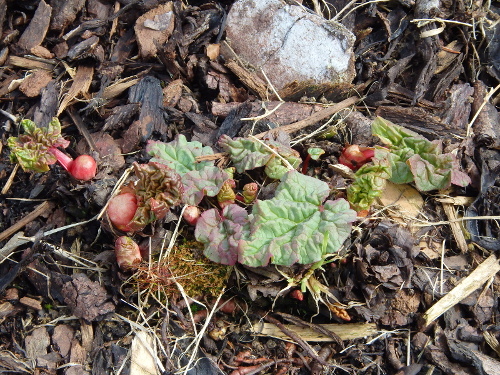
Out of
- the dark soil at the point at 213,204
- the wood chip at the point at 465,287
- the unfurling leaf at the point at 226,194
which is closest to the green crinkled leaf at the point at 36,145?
the dark soil at the point at 213,204

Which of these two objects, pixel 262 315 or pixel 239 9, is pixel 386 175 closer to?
pixel 262 315

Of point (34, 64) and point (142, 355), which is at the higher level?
point (34, 64)

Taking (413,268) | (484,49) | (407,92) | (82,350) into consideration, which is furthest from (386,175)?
(82,350)

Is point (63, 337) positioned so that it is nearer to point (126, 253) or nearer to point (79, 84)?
point (126, 253)

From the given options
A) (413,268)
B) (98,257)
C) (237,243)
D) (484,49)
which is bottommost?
(413,268)

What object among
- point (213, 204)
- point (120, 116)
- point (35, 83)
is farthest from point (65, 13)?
point (213, 204)

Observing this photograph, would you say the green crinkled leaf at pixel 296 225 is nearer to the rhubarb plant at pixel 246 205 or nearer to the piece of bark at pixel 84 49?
the rhubarb plant at pixel 246 205

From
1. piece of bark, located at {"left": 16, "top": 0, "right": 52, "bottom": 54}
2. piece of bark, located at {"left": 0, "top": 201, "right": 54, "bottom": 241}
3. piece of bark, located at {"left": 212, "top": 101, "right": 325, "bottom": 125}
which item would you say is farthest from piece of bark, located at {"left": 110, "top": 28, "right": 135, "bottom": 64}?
piece of bark, located at {"left": 0, "top": 201, "right": 54, "bottom": 241}
